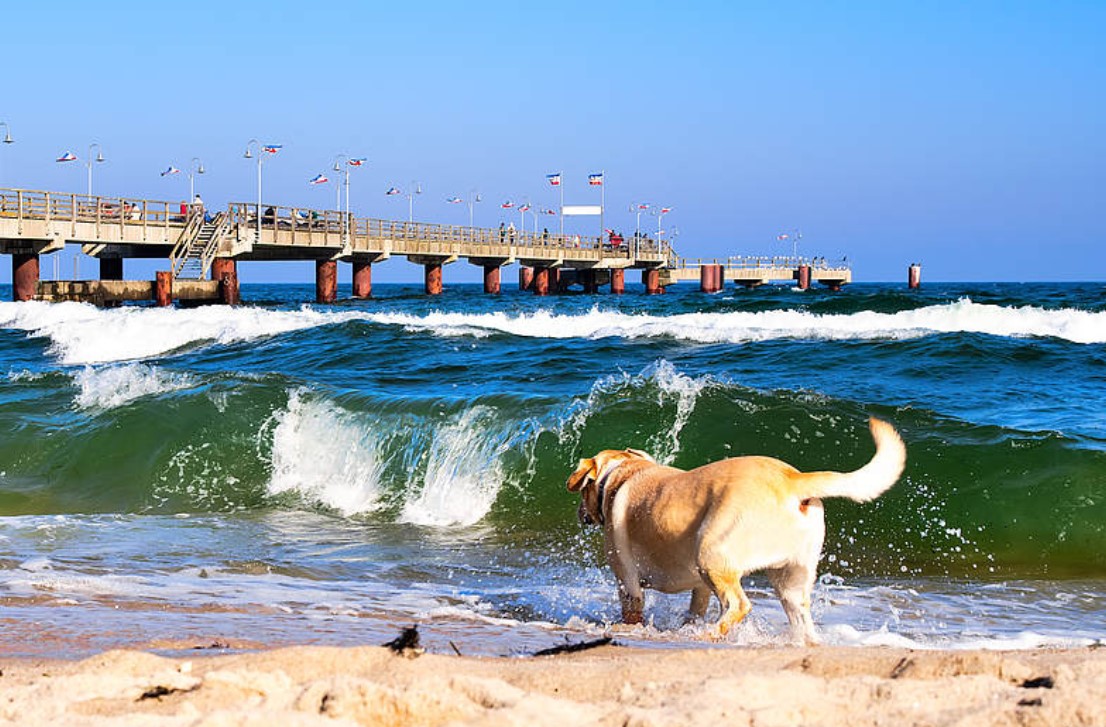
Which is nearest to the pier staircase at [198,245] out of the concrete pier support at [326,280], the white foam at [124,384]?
the concrete pier support at [326,280]

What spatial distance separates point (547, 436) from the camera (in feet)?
34.8

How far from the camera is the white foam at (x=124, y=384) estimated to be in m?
13.7

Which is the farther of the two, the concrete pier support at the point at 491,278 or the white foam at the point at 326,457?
the concrete pier support at the point at 491,278

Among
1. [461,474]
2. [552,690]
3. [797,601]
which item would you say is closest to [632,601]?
[797,601]

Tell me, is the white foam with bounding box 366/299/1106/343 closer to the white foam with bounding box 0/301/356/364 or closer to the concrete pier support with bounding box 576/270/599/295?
the white foam with bounding box 0/301/356/364

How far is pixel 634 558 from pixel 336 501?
5301mm

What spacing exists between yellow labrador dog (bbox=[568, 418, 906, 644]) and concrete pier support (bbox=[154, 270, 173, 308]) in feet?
110

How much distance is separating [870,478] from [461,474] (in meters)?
5.71

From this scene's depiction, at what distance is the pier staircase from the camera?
39.4 metres

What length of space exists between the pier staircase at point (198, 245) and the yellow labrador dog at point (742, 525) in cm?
3569

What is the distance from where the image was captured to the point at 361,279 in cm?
5275

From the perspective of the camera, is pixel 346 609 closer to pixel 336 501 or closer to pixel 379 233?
pixel 336 501

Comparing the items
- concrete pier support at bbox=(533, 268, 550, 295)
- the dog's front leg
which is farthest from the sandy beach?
concrete pier support at bbox=(533, 268, 550, 295)

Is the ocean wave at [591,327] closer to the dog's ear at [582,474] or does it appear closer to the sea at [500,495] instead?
the sea at [500,495]
